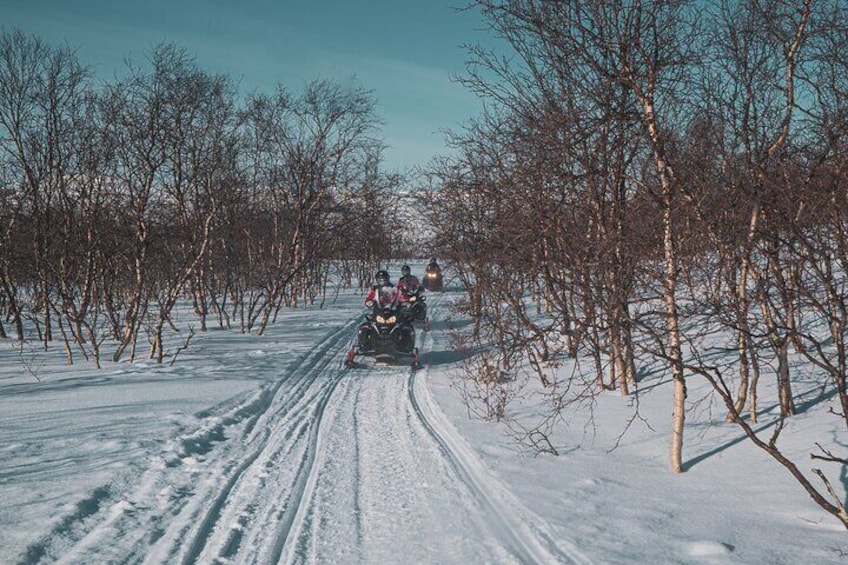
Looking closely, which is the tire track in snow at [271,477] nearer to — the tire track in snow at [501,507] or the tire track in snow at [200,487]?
the tire track in snow at [200,487]

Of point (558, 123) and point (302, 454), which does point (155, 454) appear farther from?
point (558, 123)

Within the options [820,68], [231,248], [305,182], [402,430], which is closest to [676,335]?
[820,68]

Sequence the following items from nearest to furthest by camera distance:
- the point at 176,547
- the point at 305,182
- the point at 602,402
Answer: the point at 176,547, the point at 602,402, the point at 305,182

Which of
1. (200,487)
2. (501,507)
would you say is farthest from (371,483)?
(200,487)

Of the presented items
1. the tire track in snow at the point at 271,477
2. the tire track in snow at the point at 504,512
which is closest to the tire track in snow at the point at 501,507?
the tire track in snow at the point at 504,512

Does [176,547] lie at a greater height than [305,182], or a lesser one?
lesser

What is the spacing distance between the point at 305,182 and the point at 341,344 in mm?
5789

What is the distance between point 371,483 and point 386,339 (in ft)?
26.0

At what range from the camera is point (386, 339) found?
46.1 feet

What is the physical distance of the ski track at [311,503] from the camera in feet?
14.9

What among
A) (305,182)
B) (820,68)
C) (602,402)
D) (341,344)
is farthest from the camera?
(305,182)

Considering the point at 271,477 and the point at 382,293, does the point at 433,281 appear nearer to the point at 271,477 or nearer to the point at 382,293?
the point at 382,293

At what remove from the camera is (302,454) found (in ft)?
23.5

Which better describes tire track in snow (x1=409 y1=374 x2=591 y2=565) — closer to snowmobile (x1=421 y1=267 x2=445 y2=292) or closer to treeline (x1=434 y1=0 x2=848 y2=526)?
treeline (x1=434 y1=0 x2=848 y2=526)
